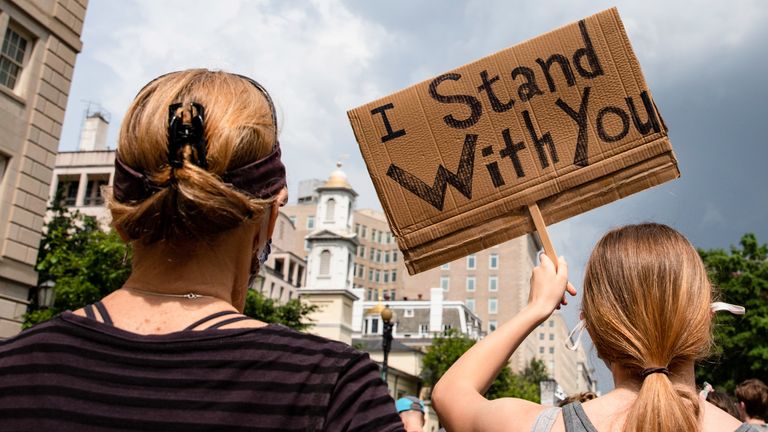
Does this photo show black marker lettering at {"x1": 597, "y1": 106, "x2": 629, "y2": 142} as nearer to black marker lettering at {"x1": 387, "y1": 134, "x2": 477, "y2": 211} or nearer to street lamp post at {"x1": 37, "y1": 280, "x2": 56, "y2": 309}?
black marker lettering at {"x1": 387, "y1": 134, "x2": 477, "y2": 211}

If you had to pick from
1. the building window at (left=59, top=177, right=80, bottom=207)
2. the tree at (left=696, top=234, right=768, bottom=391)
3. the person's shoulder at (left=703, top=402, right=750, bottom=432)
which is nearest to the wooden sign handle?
the person's shoulder at (left=703, top=402, right=750, bottom=432)

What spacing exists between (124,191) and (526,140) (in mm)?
1722

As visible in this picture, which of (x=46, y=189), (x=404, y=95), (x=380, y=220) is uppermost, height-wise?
(x=380, y=220)

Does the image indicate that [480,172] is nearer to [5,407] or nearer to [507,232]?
[507,232]

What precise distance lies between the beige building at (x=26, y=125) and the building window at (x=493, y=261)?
293 ft

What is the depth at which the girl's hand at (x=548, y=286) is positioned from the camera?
2600mm

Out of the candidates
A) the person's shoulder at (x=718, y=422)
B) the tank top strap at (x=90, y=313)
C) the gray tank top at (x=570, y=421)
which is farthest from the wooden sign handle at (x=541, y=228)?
the tank top strap at (x=90, y=313)

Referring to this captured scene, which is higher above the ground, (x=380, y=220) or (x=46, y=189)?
(x=380, y=220)

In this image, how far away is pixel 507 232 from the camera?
2951 mm

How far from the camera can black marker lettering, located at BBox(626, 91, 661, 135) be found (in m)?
2.97

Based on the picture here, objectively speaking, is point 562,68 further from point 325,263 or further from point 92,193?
point 92,193

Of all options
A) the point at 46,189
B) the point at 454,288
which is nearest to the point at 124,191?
the point at 46,189

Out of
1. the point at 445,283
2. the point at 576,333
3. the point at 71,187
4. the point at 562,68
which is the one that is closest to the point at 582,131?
the point at 562,68

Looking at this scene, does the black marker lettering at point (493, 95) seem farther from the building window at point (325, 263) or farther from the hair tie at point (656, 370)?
the building window at point (325, 263)
